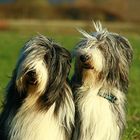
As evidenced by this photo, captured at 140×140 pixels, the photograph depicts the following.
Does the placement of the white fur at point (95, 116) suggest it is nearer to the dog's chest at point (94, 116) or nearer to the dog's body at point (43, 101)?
the dog's chest at point (94, 116)

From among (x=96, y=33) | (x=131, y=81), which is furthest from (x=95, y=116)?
(x=131, y=81)

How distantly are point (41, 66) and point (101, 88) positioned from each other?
0.66m

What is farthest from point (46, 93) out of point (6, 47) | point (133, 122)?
point (6, 47)

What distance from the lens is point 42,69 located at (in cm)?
584

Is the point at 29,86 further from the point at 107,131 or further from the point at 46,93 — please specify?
the point at 107,131

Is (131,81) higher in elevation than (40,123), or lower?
lower

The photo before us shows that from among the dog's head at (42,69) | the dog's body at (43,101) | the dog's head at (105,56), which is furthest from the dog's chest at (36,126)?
the dog's head at (105,56)

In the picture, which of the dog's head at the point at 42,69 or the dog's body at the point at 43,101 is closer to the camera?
the dog's head at the point at 42,69

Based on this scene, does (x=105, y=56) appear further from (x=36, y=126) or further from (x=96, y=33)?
(x=36, y=126)

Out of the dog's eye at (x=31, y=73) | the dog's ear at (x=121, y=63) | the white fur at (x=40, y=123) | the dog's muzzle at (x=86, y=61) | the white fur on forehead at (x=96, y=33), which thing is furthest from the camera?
the white fur on forehead at (x=96, y=33)

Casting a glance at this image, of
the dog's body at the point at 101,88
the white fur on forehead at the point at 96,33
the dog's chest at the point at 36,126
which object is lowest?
the dog's chest at the point at 36,126

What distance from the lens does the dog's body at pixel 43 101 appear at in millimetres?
5957

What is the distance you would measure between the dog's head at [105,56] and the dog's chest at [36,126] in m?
0.56

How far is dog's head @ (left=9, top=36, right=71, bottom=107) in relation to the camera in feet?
19.0
